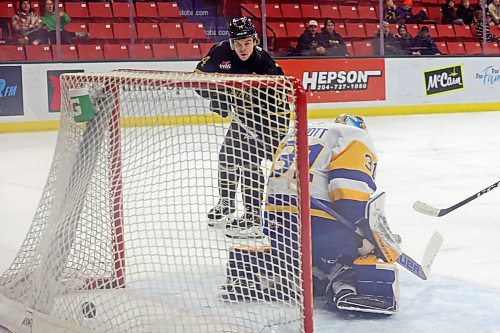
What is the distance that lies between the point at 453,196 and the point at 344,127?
7.30 feet

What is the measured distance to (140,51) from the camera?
867cm

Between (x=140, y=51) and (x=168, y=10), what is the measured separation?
1.89 feet

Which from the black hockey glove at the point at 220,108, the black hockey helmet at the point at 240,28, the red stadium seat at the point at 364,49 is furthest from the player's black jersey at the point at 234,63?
the red stadium seat at the point at 364,49

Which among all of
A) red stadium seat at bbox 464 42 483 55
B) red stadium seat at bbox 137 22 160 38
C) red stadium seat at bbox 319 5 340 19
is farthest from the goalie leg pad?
red stadium seat at bbox 464 42 483 55

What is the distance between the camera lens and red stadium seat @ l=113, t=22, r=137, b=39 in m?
8.57

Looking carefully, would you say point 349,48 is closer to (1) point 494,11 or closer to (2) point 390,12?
(2) point 390,12

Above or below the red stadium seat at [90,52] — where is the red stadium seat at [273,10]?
above

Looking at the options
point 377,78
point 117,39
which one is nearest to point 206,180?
point 117,39

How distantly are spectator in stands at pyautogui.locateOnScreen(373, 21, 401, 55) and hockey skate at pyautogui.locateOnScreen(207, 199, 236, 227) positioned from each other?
23.6 feet

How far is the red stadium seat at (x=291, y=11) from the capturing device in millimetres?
9398

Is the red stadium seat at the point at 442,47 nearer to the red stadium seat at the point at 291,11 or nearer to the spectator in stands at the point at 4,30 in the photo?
the red stadium seat at the point at 291,11

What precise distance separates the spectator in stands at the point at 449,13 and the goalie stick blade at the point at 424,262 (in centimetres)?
793

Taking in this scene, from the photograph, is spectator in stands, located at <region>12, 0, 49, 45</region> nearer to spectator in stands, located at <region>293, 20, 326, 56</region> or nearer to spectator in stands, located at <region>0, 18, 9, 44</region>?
spectator in stands, located at <region>0, 18, 9, 44</region>

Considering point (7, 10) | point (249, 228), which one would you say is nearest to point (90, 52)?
point (7, 10)
